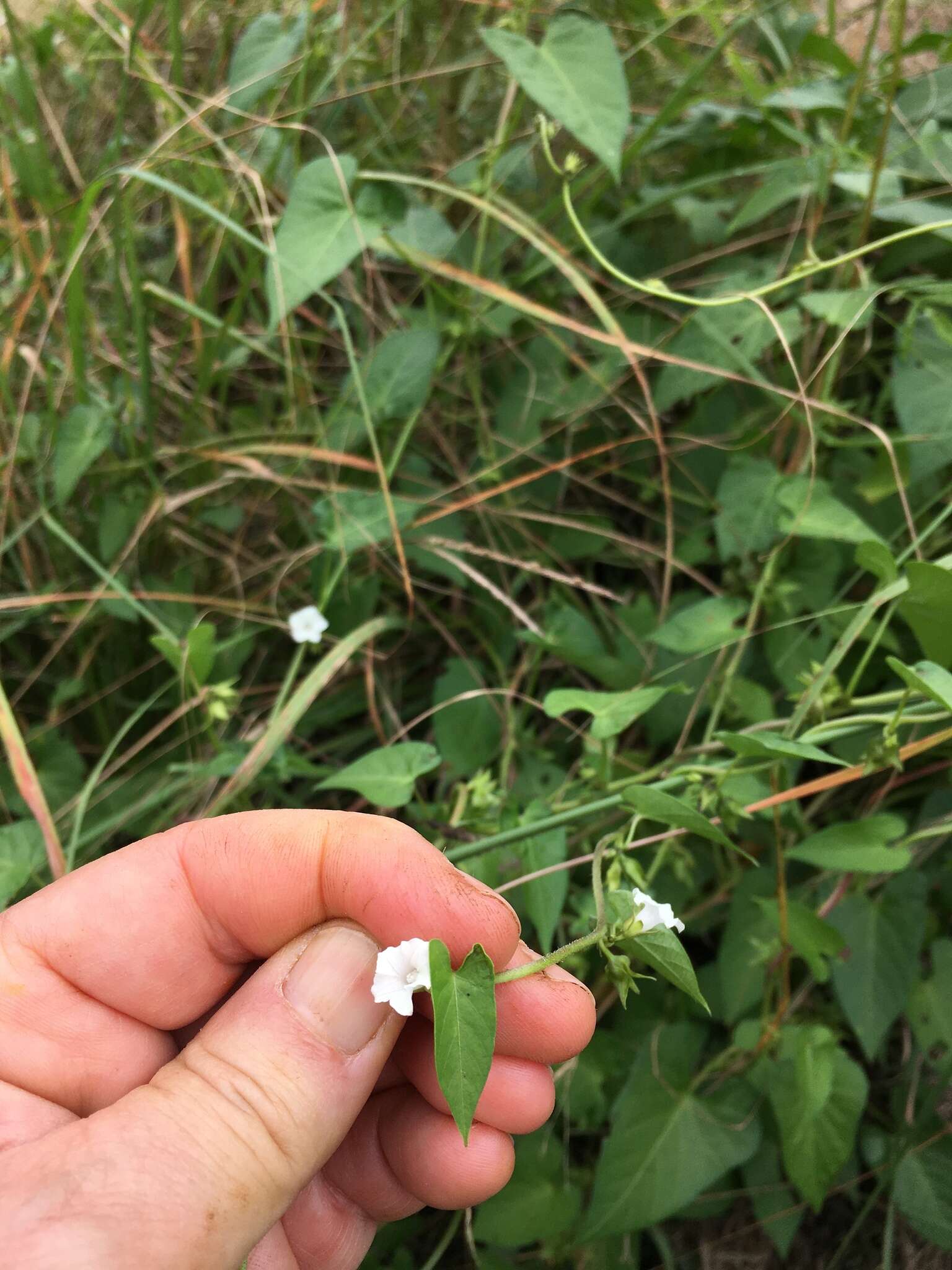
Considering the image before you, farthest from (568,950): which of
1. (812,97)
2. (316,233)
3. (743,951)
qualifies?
(812,97)

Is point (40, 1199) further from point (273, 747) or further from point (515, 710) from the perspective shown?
point (515, 710)

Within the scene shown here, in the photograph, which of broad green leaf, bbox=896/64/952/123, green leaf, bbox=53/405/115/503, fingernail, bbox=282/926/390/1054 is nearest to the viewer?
fingernail, bbox=282/926/390/1054

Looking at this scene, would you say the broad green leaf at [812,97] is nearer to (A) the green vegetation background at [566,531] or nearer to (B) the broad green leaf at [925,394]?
(A) the green vegetation background at [566,531]

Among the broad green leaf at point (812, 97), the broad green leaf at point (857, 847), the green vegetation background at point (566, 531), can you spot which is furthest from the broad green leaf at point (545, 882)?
the broad green leaf at point (812, 97)

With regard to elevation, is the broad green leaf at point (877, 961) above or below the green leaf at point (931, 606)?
below

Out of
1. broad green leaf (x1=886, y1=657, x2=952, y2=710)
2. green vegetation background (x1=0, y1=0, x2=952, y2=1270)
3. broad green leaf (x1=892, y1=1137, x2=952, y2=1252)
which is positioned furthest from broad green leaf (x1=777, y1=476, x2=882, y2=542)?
broad green leaf (x1=892, y1=1137, x2=952, y2=1252)

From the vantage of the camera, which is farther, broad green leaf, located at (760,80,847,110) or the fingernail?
broad green leaf, located at (760,80,847,110)

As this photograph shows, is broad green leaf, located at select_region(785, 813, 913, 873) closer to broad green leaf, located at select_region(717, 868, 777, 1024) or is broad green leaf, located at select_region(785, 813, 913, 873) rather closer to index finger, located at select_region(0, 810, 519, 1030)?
broad green leaf, located at select_region(717, 868, 777, 1024)

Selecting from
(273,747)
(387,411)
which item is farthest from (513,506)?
(273,747)
